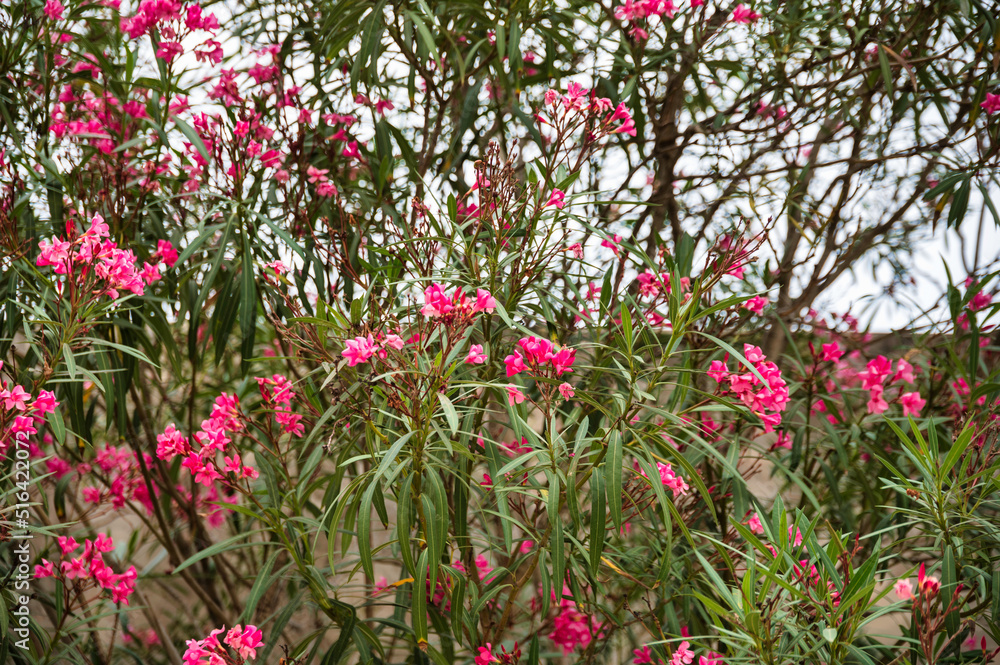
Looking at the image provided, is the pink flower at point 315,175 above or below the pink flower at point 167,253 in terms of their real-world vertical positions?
above

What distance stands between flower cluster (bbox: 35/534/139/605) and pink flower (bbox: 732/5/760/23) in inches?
75.9

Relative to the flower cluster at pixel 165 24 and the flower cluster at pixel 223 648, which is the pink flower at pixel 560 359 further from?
the flower cluster at pixel 165 24

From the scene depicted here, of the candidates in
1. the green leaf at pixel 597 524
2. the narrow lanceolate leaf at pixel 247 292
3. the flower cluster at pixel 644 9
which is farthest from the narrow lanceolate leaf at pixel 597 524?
the flower cluster at pixel 644 9

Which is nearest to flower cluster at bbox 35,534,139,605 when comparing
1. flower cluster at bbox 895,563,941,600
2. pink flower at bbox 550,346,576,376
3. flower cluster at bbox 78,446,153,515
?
flower cluster at bbox 78,446,153,515

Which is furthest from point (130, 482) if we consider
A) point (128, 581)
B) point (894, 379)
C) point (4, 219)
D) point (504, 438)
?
point (894, 379)

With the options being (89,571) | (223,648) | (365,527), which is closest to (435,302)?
(365,527)

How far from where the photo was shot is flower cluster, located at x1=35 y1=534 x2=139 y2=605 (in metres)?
1.46

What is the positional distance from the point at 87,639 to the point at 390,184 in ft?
4.95

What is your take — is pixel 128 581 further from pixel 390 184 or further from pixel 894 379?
pixel 894 379

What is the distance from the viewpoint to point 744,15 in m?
1.75

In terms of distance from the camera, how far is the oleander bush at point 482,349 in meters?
1.07

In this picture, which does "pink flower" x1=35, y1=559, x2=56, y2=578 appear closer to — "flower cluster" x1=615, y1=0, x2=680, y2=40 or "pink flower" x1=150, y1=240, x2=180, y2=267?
"pink flower" x1=150, y1=240, x2=180, y2=267

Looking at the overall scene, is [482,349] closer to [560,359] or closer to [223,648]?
[560,359]

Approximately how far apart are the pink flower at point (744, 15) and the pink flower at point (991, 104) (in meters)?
0.58
